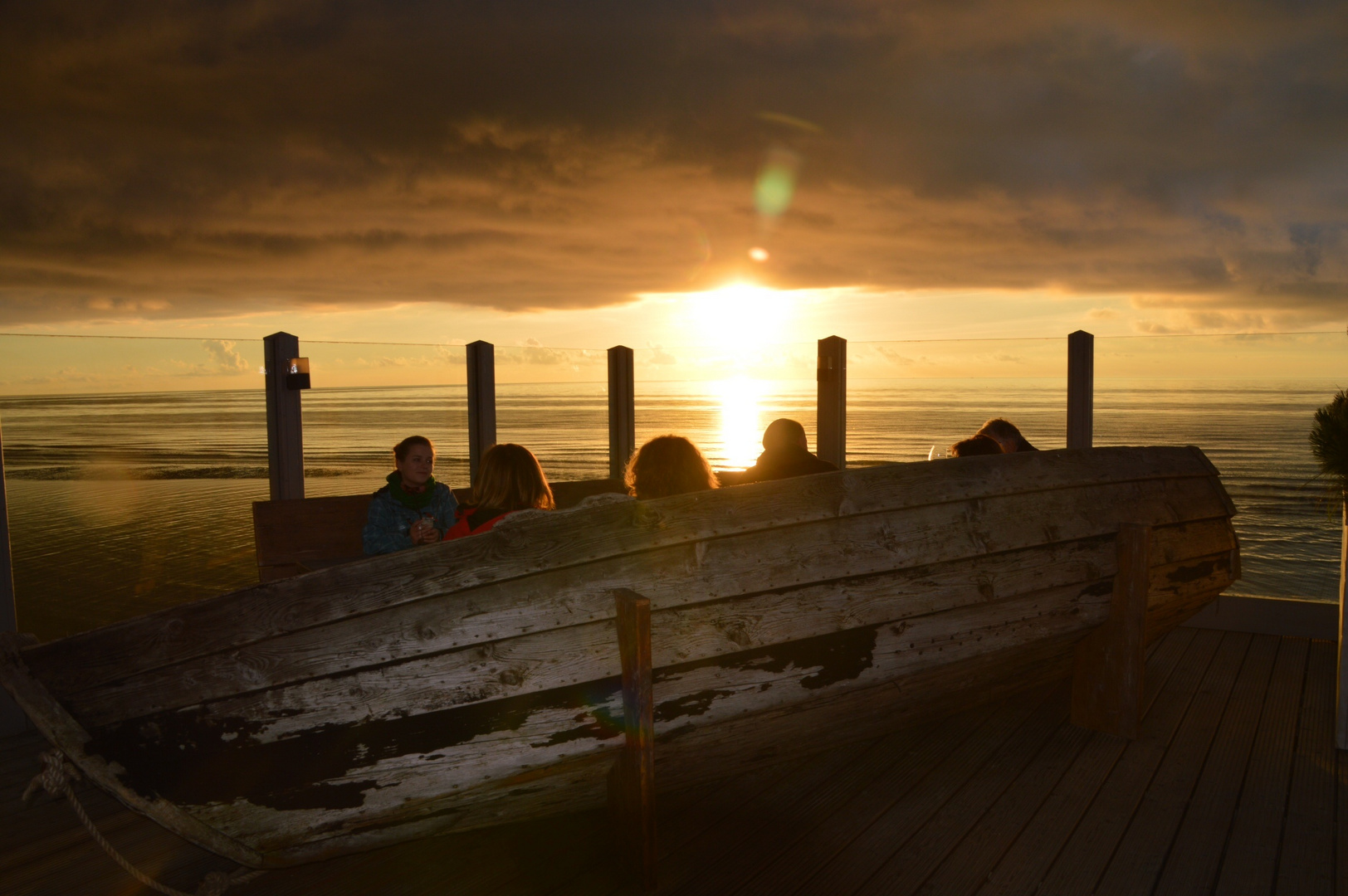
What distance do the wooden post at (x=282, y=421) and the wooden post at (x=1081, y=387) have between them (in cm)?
540

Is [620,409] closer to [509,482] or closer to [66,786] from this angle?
[509,482]

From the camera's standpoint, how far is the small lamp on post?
5.11m

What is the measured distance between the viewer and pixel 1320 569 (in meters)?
29.8

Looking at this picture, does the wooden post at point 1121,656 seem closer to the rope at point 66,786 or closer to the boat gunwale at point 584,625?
the boat gunwale at point 584,625

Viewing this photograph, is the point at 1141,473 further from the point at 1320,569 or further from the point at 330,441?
the point at 1320,569

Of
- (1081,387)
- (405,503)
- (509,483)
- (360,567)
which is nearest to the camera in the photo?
(360,567)

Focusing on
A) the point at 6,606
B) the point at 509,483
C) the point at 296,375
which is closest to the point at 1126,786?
the point at 509,483

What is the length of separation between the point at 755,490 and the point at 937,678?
1.14 metres

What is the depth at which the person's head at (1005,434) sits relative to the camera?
4.87 metres

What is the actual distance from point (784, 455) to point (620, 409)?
2707mm

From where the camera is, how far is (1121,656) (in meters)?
3.79

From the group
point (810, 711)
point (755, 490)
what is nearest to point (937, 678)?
point (810, 711)

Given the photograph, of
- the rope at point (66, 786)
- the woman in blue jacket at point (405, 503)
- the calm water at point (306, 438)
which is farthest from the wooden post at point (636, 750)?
the woman in blue jacket at point (405, 503)

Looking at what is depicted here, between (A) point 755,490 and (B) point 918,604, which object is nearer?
(A) point 755,490
